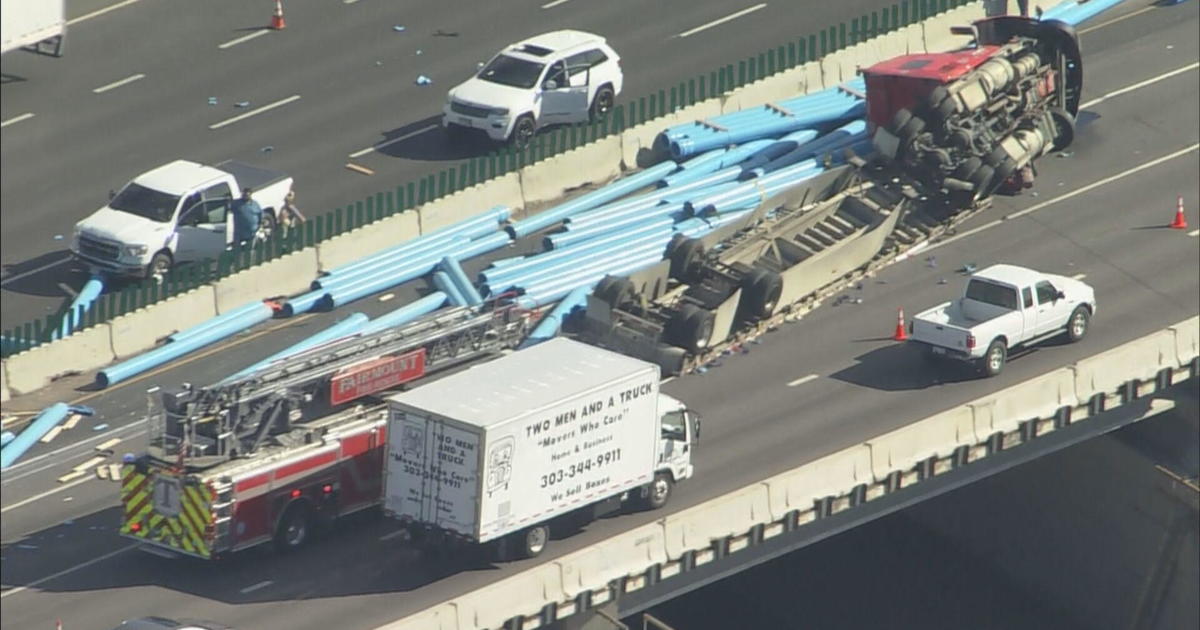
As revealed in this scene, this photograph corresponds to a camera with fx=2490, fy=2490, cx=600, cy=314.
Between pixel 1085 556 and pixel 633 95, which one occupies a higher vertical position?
pixel 633 95

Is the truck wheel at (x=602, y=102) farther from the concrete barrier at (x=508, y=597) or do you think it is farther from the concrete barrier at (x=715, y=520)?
the concrete barrier at (x=508, y=597)

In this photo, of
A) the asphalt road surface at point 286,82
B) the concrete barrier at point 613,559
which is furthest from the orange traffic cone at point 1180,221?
the concrete barrier at point 613,559

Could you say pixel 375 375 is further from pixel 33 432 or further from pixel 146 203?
pixel 146 203

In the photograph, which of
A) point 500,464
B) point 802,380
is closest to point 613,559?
point 500,464

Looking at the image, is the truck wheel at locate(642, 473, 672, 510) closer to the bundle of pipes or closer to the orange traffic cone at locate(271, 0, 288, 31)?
the bundle of pipes

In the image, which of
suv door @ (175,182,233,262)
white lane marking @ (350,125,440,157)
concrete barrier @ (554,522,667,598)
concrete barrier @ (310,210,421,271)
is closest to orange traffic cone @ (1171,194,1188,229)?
concrete barrier @ (310,210,421,271)

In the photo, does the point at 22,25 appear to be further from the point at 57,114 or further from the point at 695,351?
the point at 695,351

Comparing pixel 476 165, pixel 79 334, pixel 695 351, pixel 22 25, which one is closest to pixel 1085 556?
pixel 695 351
